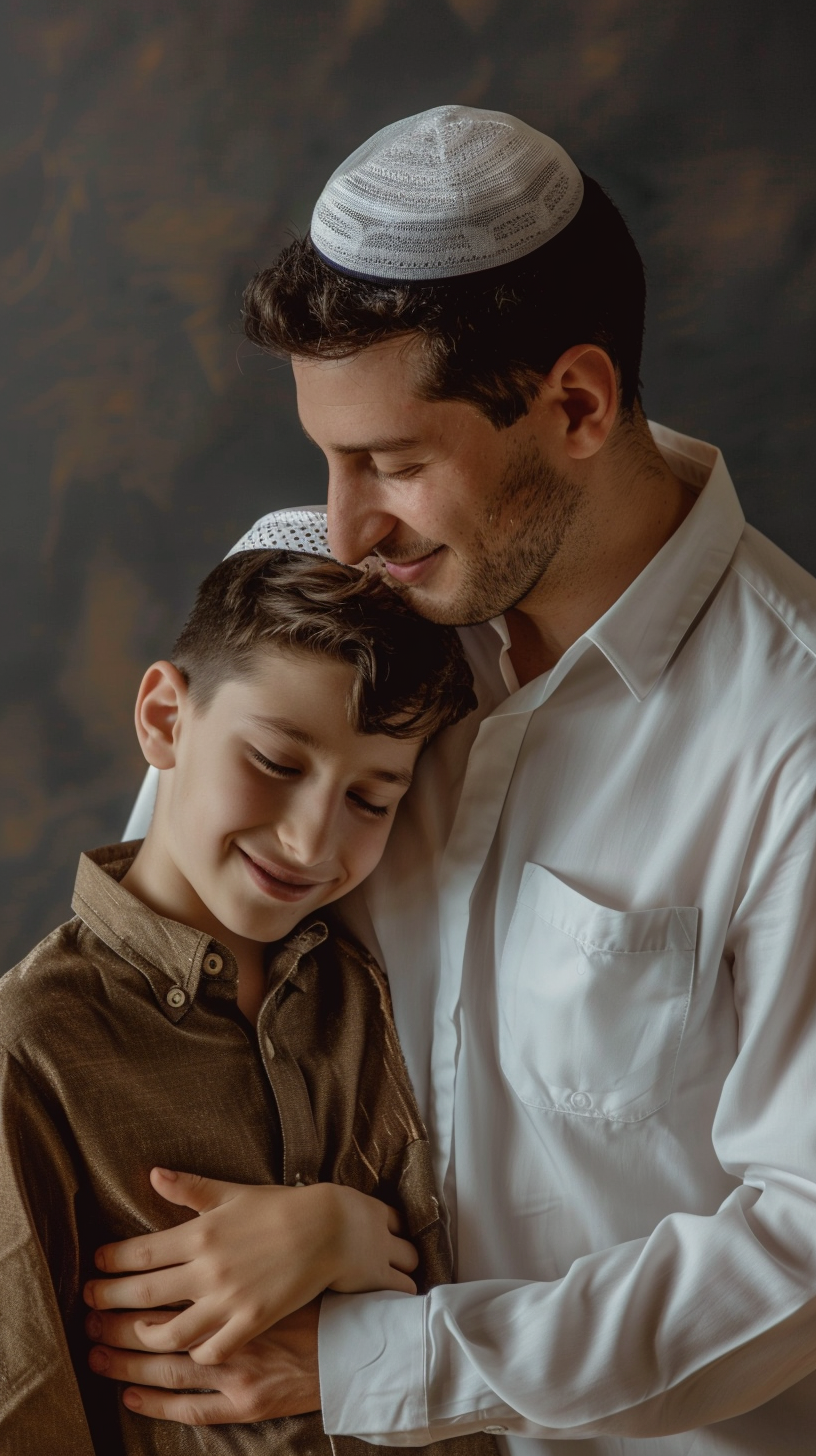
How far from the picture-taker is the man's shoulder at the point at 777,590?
1229 mm

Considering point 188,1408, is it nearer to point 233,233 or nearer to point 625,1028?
point 625,1028

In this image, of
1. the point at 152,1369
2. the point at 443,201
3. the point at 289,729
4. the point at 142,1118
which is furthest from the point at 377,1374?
the point at 443,201

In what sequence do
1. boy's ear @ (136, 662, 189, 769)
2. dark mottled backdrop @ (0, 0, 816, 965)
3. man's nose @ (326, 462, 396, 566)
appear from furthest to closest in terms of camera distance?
1. dark mottled backdrop @ (0, 0, 816, 965)
2. boy's ear @ (136, 662, 189, 769)
3. man's nose @ (326, 462, 396, 566)

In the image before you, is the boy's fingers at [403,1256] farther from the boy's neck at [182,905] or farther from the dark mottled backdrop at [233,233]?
the dark mottled backdrop at [233,233]

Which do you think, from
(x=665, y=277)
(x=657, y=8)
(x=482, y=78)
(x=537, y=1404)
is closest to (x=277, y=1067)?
(x=537, y=1404)

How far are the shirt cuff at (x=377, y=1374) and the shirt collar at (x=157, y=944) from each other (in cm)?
34

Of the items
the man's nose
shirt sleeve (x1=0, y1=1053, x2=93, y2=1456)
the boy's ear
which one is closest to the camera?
shirt sleeve (x1=0, y1=1053, x2=93, y2=1456)

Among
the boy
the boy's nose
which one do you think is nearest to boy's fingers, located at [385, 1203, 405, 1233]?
the boy

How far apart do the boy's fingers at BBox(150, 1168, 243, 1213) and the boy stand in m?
0.03

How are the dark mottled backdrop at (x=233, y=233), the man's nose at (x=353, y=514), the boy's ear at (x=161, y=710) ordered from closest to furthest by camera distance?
the man's nose at (x=353, y=514)
the boy's ear at (x=161, y=710)
the dark mottled backdrop at (x=233, y=233)

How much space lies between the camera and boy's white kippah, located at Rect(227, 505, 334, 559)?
1343 mm

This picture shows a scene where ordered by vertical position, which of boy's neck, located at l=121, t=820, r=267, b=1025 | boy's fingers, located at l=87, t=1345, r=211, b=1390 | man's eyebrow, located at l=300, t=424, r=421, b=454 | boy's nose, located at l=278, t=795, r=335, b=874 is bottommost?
boy's fingers, located at l=87, t=1345, r=211, b=1390

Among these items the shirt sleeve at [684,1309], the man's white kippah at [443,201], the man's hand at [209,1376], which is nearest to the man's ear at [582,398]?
the man's white kippah at [443,201]

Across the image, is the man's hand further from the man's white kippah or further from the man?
the man's white kippah
